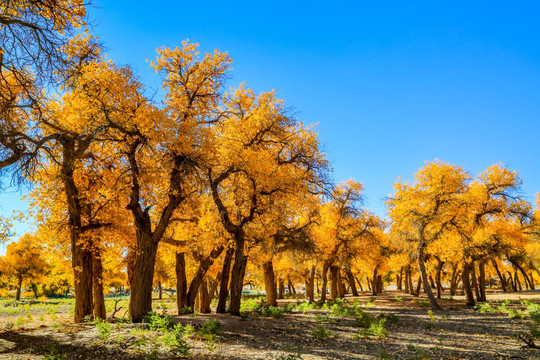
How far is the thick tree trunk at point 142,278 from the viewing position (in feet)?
40.0

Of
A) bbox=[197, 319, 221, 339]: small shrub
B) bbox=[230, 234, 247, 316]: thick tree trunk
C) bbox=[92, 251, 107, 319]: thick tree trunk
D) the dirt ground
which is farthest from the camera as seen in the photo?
bbox=[92, 251, 107, 319]: thick tree trunk

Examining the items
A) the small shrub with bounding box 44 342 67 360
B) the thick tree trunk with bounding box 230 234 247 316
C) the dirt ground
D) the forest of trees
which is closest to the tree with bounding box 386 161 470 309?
the forest of trees

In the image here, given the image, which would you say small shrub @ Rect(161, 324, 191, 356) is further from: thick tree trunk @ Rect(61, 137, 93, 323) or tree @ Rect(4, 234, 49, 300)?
tree @ Rect(4, 234, 49, 300)

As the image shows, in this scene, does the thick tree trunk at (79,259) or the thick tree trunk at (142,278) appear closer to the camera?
the thick tree trunk at (142,278)

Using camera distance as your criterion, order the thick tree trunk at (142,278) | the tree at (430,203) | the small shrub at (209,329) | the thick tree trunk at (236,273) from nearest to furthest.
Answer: the small shrub at (209,329) < the thick tree trunk at (142,278) < the thick tree trunk at (236,273) < the tree at (430,203)

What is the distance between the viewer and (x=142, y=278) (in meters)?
12.4

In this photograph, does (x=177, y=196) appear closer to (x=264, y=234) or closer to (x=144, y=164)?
(x=144, y=164)

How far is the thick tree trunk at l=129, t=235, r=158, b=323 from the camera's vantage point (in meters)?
12.2

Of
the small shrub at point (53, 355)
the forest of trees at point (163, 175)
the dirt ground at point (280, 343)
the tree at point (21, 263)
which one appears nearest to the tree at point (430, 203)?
the forest of trees at point (163, 175)

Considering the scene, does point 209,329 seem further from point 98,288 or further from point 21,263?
point 21,263

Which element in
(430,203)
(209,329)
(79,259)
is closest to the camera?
(209,329)

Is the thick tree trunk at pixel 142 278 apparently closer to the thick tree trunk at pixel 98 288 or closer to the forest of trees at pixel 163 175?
the forest of trees at pixel 163 175

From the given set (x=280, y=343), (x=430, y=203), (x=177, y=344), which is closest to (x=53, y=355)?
(x=177, y=344)

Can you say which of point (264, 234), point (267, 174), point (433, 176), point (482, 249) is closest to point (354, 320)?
point (264, 234)
